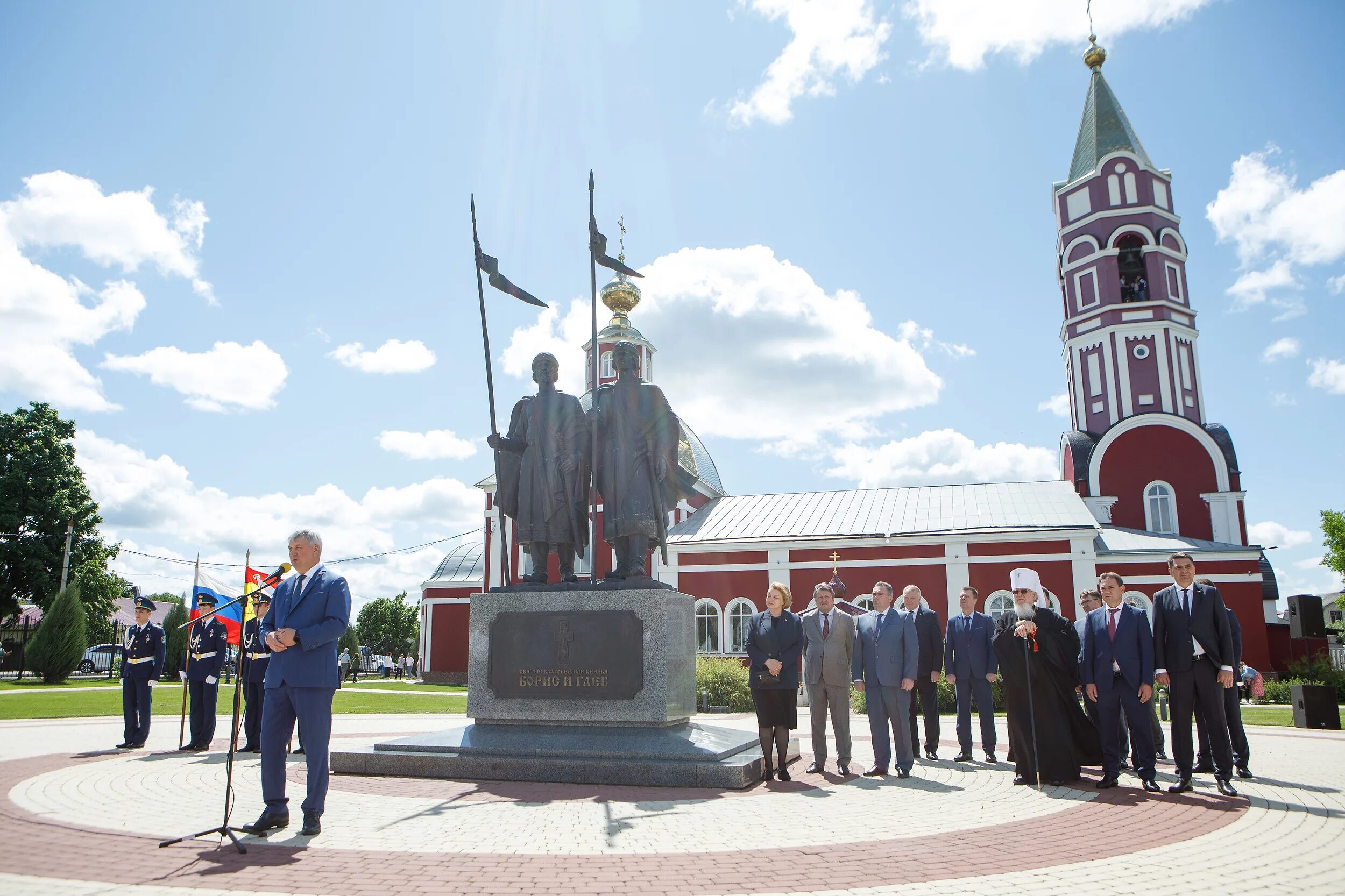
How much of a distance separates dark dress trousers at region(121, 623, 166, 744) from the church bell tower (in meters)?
28.7

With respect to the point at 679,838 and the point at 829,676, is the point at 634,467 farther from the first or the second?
the point at 679,838

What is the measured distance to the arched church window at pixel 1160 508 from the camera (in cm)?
2958

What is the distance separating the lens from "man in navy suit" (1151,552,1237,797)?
672 cm

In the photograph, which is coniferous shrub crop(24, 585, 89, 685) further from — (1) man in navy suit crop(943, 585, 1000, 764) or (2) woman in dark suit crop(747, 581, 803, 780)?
(1) man in navy suit crop(943, 585, 1000, 764)

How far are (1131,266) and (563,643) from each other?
104 ft

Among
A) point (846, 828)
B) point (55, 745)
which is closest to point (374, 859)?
point (846, 828)

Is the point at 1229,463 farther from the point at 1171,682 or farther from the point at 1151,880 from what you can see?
the point at 1151,880

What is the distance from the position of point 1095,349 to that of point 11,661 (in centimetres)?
4535

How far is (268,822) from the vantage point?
5.07 m

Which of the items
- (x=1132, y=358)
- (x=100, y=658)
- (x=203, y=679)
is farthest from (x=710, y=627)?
(x=100, y=658)

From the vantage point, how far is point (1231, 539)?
28.6 m

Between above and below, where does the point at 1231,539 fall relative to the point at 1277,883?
above

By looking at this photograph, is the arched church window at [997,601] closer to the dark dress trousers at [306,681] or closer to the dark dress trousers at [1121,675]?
the dark dress trousers at [1121,675]

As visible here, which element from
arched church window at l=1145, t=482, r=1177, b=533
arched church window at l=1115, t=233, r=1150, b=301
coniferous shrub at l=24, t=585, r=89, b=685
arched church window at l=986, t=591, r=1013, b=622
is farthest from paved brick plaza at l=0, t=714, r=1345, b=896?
arched church window at l=1115, t=233, r=1150, b=301
